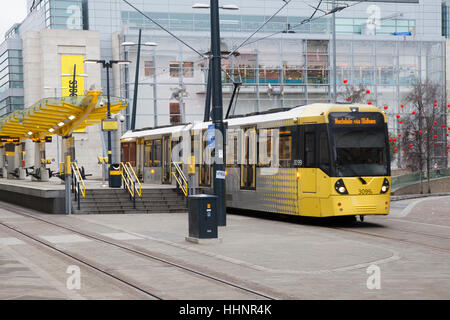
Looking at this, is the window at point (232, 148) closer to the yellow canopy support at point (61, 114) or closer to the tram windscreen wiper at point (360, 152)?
the tram windscreen wiper at point (360, 152)

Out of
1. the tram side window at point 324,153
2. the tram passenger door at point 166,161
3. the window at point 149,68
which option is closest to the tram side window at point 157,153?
the tram passenger door at point 166,161

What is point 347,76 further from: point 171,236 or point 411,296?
point 411,296

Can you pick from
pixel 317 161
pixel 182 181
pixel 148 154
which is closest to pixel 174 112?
pixel 148 154

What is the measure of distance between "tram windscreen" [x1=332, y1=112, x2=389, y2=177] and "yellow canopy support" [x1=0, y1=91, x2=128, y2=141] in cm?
1348

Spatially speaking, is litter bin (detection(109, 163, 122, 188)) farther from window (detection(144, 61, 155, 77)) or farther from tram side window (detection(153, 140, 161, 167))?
window (detection(144, 61, 155, 77))

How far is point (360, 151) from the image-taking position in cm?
1983

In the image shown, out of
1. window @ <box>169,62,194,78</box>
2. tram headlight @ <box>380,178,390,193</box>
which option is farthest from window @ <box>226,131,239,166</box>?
window @ <box>169,62,194,78</box>

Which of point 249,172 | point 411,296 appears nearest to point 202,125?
point 249,172

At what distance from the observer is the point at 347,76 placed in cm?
6956

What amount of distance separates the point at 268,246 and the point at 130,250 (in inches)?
111

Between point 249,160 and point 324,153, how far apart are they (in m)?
4.12

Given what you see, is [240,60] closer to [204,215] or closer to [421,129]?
[421,129]

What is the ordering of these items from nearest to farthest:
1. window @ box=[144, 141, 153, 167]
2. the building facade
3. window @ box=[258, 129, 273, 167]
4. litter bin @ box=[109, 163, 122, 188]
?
window @ box=[258, 129, 273, 167], litter bin @ box=[109, 163, 122, 188], window @ box=[144, 141, 153, 167], the building facade

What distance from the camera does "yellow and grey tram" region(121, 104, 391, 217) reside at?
1947cm
